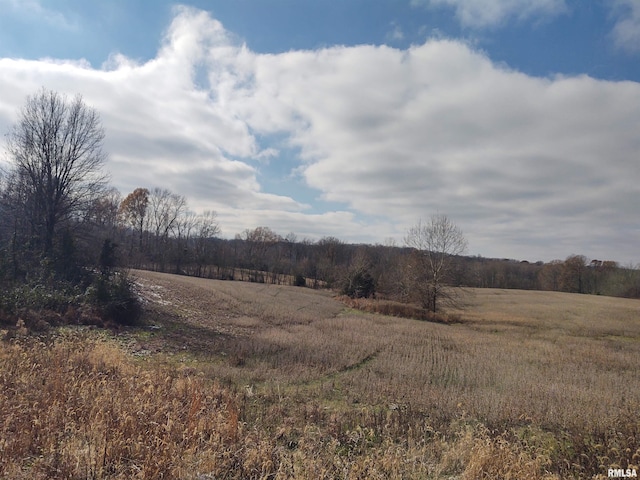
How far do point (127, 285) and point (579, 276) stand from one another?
99.5m

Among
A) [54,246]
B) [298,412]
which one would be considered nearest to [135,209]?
[54,246]

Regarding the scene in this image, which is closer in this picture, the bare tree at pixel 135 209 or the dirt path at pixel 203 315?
the dirt path at pixel 203 315

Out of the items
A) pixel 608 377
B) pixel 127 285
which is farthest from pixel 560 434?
pixel 127 285

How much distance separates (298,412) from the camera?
24.4 feet

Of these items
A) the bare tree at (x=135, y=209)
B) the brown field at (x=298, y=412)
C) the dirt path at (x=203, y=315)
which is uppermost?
the bare tree at (x=135, y=209)

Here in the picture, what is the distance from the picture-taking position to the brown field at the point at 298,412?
4.80 meters

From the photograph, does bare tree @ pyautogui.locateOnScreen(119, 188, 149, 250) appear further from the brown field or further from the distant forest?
the brown field

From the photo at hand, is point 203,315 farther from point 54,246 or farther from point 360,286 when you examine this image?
point 360,286

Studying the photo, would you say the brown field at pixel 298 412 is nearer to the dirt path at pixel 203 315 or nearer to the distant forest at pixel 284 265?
the dirt path at pixel 203 315

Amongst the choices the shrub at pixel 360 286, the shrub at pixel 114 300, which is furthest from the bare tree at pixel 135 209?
the shrub at pixel 114 300

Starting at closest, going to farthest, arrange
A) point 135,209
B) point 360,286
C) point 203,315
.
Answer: point 203,315 → point 360,286 → point 135,209

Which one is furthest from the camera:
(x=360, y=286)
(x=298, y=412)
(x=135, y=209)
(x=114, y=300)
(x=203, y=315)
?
(x=135, y=209)

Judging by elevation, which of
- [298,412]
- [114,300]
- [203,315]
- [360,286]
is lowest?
[203,315]

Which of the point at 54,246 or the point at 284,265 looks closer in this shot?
the point at 54,246
